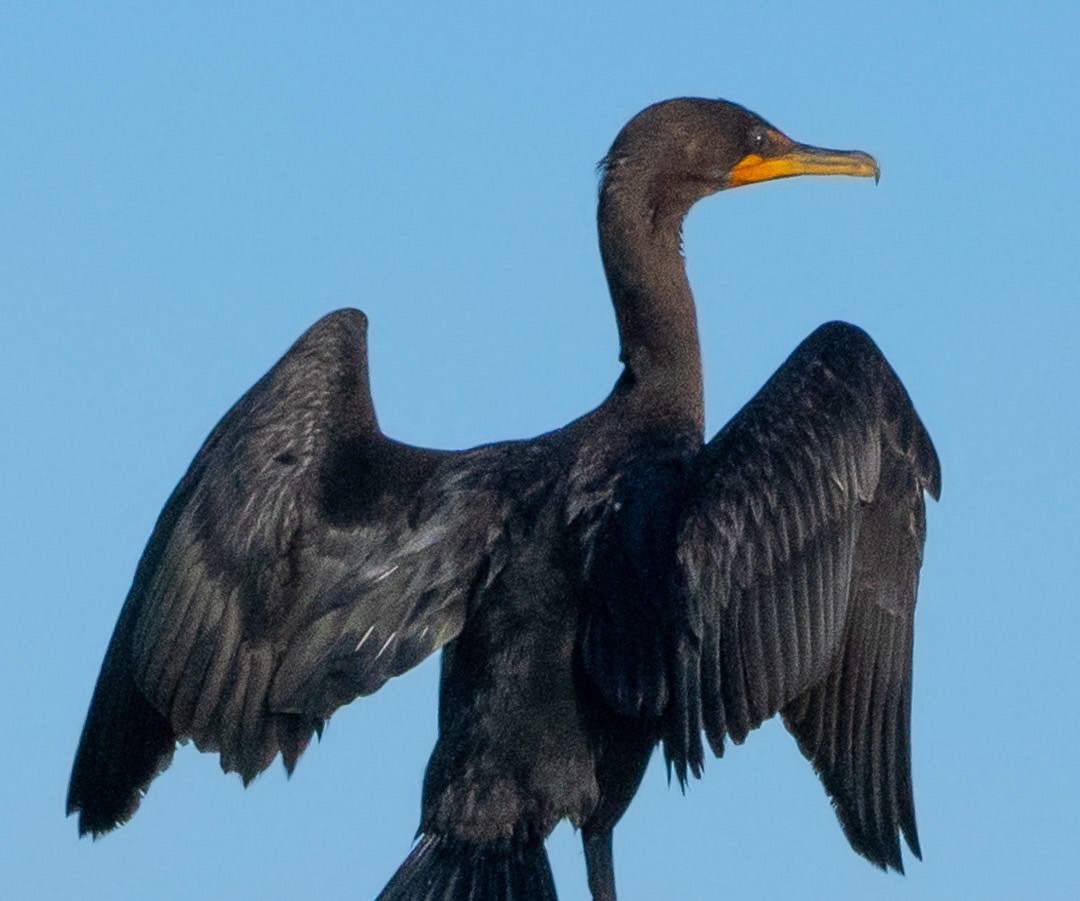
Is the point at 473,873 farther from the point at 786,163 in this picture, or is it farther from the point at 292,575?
the point at 786,163

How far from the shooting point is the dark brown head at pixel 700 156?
414 inches

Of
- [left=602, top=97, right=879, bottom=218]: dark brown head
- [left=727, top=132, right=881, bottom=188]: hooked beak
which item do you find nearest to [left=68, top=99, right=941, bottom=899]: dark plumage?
[left=602, top=97, right=879, bottom=218]: dark brown head

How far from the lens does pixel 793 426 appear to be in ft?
29.8

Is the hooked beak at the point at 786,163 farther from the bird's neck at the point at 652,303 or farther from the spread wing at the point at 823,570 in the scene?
the spread wing at the point at 823,570

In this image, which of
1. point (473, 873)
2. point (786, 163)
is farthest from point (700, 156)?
point (473, 873)

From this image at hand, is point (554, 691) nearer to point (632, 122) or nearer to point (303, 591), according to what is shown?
point (303, 591)

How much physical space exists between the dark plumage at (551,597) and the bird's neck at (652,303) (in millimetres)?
22

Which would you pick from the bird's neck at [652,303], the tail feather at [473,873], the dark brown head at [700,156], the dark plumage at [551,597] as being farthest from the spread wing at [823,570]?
the dark brown head at [700,156]

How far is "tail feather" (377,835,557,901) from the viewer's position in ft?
28.2

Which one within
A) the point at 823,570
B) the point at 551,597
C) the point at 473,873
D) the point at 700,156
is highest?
the point at 700,156

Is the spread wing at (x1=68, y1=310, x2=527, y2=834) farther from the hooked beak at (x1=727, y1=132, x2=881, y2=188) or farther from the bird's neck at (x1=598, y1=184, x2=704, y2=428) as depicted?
the hooked beak at (x1=727, y1=132, x2=881, y2=188)

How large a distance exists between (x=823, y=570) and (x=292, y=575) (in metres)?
1.79

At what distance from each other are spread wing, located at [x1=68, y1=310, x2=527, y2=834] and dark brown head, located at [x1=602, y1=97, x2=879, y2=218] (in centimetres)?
140

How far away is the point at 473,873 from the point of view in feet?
28.5
